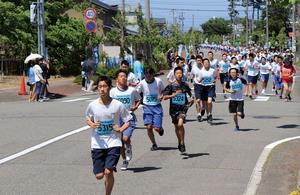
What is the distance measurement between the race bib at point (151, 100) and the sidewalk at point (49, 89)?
14151mm

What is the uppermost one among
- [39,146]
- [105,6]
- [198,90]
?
[105,6]

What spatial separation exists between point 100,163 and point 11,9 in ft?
84.2

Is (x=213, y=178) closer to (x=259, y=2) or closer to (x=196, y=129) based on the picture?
(x=196, y=129)

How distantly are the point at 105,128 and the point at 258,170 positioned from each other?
321cm

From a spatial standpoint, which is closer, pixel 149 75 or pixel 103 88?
pixel 103 88

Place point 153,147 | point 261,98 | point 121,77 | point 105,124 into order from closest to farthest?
point 105,124 → point 121,77 → point 153,147 → point 261,98

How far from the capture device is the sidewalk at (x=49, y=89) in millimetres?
24462

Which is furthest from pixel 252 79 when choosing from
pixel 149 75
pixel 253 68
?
pixel 149 75

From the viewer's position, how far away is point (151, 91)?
1087 centimetres

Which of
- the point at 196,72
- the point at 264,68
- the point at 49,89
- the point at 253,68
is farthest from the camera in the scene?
the point at 49,89

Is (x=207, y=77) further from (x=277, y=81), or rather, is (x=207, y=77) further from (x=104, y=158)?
(x=277, y=81)

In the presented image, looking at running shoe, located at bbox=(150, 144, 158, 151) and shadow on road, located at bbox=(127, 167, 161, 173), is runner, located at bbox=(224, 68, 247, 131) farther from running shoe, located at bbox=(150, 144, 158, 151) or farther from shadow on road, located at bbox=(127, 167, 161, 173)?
shadow on road, located at bbox=(127, 167, 161, 173)

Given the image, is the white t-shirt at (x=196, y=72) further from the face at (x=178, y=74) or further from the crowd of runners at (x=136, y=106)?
the face at (x=178, y=74)

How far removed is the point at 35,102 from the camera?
22656 millimetres
